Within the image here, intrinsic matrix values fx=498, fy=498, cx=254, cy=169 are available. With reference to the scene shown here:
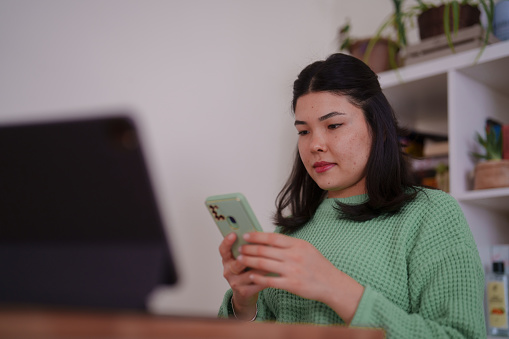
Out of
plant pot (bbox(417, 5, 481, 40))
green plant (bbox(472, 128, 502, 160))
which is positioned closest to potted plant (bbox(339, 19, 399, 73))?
plant pot (bbox(417, 5, 481, 40))

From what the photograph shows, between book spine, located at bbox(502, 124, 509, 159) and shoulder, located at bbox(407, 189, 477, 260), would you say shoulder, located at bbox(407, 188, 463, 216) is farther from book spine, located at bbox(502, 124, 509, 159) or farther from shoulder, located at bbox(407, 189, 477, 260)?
book spine, located at bbox(502, 124, 509, 159)

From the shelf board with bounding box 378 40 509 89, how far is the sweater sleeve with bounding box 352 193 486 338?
73 centimetres

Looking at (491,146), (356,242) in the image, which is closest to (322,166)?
(356,242)

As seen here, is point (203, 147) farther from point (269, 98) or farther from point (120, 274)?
point (120, 274)

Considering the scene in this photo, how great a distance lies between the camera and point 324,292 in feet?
2.52

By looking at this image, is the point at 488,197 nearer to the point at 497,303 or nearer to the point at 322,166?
the point at 497,303

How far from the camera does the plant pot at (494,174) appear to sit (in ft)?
4.73

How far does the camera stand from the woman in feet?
2.54

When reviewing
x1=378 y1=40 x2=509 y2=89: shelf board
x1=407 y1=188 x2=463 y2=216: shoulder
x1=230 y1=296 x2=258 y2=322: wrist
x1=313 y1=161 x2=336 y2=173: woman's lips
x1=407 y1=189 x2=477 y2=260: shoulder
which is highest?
x1=378 y1=40 x2=509 y2=89: shelf board

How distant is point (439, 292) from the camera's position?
0.86 metres

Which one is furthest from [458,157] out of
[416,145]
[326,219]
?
[326,219]

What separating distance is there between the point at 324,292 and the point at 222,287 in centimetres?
84

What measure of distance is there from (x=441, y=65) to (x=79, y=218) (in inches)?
55.9

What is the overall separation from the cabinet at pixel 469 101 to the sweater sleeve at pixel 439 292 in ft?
1.94
